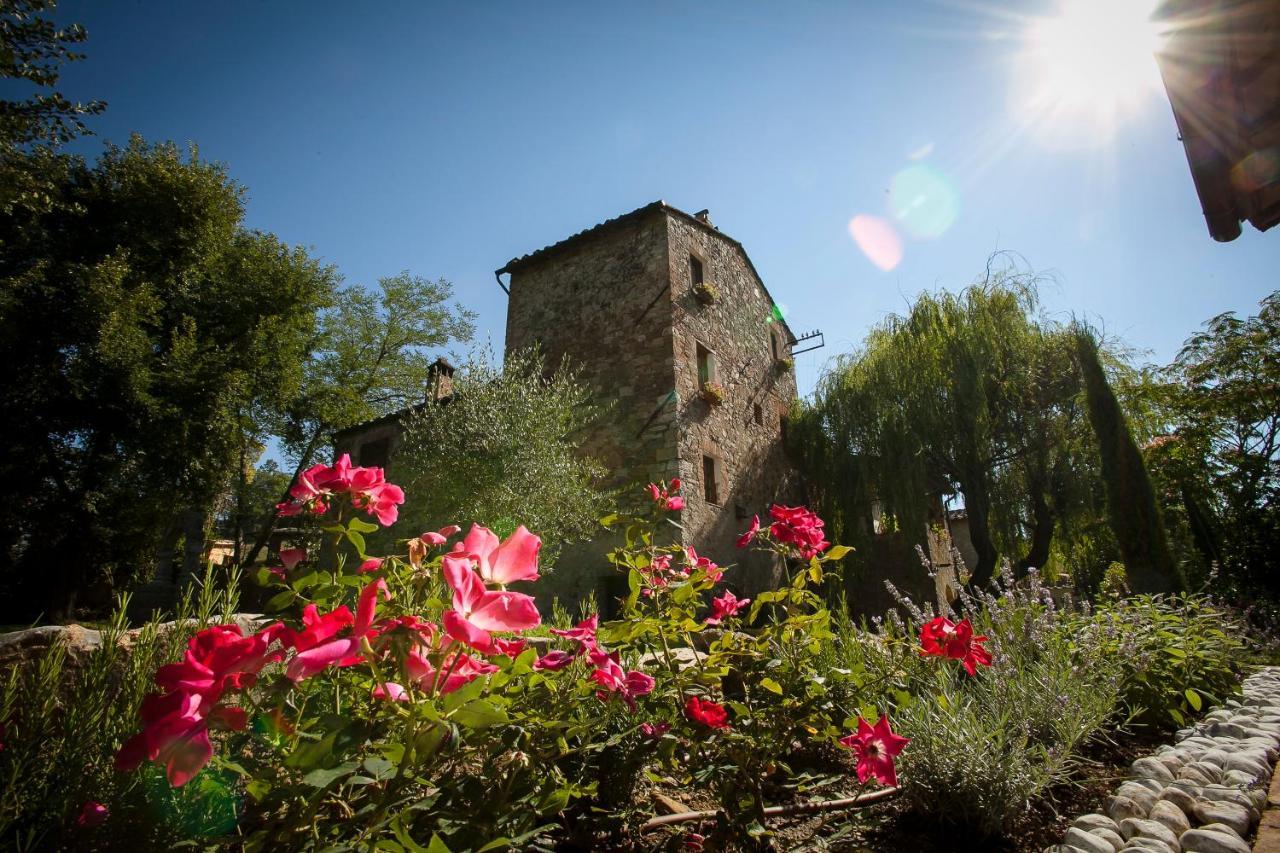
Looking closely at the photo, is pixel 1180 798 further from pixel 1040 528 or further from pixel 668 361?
pixel 1040 528

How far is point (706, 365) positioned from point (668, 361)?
124cm

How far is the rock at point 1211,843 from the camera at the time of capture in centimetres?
144

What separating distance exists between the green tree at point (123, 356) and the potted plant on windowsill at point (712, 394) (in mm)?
9121

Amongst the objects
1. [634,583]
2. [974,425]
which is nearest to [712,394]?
[974,425]

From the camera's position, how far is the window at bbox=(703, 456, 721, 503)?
969 centimetres

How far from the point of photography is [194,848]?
3.45ft

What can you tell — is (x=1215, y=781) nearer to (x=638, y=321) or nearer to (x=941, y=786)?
(x=941, y=786)

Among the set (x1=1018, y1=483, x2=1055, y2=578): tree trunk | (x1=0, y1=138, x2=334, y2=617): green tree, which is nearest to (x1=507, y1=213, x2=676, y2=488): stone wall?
(x1=0, y1=138, x2=334, y2=617): green tree

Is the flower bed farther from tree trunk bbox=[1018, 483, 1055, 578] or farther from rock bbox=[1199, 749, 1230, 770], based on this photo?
tree trunk bbox=[1018, 483, 1055, 578]

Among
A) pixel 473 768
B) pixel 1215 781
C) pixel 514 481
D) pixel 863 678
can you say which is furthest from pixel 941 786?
pixel 514 481

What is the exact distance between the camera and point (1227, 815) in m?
1.64

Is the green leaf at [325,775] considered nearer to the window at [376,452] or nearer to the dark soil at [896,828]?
the dark soil at [896,828]

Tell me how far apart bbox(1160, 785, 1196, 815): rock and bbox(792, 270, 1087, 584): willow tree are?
879cm

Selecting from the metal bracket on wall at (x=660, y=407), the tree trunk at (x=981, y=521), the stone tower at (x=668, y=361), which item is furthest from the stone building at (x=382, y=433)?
the tree trunk at (x=981, y=521)
